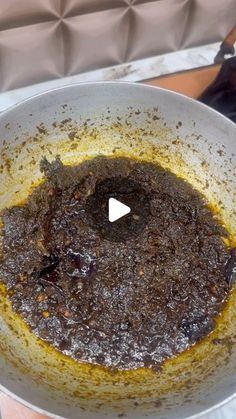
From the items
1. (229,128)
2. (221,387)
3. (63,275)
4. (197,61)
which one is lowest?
(221,387)

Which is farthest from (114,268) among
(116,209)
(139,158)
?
(139,158)

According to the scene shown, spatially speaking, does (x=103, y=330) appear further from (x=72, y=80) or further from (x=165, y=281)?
(x=72, y=80)

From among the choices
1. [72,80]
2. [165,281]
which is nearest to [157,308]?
[165,281]

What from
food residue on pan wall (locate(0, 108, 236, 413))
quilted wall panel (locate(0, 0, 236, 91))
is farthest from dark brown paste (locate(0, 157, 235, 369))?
quilted wall panel (locate(0, 0, 236, 91))

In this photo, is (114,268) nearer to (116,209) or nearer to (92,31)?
(116,209)

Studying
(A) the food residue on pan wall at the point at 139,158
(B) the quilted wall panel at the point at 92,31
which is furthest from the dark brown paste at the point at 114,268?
(B) the quilted wall panel at the point at 92,31

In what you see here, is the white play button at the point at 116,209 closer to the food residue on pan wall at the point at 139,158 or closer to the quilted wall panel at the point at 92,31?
the food residue on pan wall at the point at 139,158
